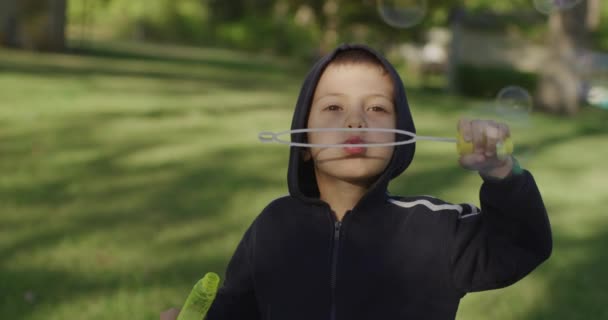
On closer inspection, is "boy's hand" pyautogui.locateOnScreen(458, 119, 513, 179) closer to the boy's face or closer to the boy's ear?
the boy's face

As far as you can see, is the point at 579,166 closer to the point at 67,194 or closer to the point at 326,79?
the point at 67,194

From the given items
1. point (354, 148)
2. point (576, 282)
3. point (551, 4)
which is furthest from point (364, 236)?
point (551, 4)

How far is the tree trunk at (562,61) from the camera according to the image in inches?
737

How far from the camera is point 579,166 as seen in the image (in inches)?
380

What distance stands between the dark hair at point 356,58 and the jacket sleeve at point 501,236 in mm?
482

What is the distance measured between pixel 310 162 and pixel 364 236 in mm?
333

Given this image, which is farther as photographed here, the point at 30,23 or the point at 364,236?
the point at 30,23

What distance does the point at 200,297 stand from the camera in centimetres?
217

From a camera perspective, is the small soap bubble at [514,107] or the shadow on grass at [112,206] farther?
the shadow on grass at [112,206]

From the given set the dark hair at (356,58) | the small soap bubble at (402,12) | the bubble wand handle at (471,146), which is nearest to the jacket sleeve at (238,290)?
the dark hair at (356,58)

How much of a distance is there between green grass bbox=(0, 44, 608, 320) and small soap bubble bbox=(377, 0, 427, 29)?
1.53 meters

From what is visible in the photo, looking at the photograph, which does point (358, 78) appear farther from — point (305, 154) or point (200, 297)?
point (200, 297)

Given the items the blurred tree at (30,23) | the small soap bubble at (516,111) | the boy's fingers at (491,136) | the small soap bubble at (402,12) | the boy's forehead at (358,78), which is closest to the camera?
the boy's fingers at (491,136)

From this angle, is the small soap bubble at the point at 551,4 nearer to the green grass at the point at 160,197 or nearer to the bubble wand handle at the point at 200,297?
the green grass at the point at 160,197
